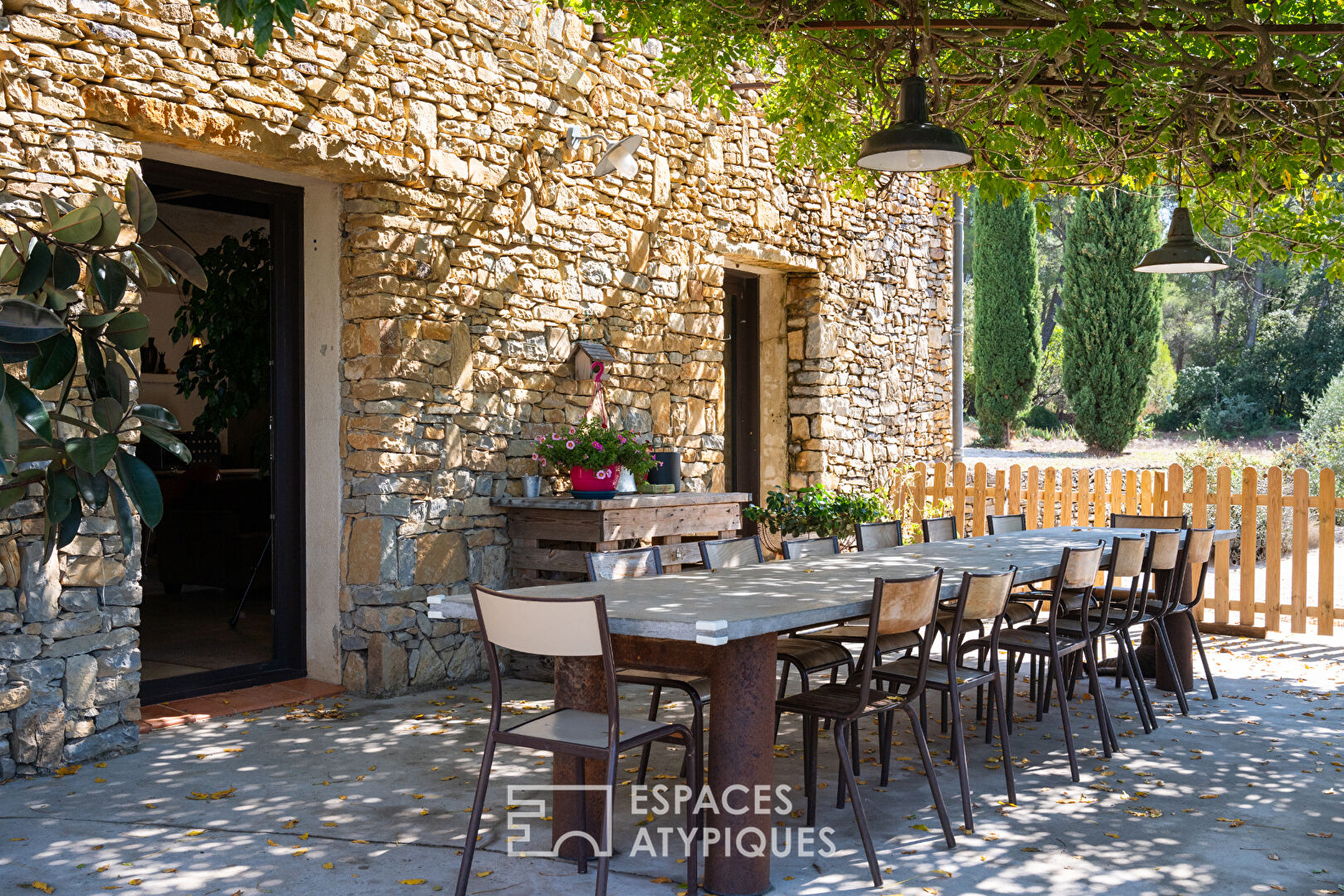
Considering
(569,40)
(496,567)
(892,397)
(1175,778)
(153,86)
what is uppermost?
(569,40)

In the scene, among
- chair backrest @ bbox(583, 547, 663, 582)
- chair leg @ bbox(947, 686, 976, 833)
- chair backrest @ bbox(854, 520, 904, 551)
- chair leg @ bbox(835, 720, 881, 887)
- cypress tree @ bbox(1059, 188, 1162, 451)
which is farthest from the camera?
cypress tree @ bbox(1059, 188, 1162, 451)

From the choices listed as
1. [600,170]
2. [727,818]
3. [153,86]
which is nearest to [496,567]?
[600,170]

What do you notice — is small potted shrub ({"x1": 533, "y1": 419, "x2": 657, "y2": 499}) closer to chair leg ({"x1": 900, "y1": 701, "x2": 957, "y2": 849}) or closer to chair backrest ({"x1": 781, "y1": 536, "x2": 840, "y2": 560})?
chair backrest ({"x1": 781, "y1": 536, "x2": 840, "y2": 560})

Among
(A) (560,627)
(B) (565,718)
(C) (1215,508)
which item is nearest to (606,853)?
(B) (565,718)

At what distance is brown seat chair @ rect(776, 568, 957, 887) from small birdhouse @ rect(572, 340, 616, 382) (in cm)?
305

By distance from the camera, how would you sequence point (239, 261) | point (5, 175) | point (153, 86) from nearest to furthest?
point (5, 175)
point (153, 86)
point (239, 261)

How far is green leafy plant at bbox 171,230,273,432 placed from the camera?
22.6ft

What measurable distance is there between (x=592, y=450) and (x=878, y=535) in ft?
5.00

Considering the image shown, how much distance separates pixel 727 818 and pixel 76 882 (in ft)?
6.03

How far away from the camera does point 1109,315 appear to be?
1934 cm

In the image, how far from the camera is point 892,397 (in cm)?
957

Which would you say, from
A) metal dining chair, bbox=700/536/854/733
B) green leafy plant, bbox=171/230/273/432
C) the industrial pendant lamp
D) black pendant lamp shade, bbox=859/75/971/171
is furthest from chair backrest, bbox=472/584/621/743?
green leafy plant, bbox=171/230/273/432

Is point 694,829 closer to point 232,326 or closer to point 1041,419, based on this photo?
point 232,326

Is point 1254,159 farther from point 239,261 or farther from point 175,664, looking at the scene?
point 175,664
